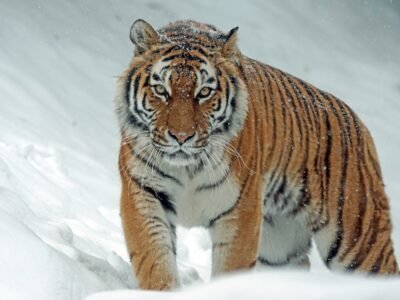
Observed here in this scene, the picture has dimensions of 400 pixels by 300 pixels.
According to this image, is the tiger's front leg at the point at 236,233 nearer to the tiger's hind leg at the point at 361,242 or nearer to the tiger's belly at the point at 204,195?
the tiger's belly at the point at 204,195

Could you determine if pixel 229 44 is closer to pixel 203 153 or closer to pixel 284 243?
pixel 203 153

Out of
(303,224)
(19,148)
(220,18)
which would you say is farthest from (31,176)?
(220,18)

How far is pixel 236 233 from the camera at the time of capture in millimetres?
4129

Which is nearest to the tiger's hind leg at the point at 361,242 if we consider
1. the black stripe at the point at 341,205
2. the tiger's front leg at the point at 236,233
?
the black stripe at the point at 341,205

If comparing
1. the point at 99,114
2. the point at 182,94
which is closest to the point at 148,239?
the point at 182,94

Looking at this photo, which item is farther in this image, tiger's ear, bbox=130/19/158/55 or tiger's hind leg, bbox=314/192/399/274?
tiger's hind leg, bbox=314/192/399/274

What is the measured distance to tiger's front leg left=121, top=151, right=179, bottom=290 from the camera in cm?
396

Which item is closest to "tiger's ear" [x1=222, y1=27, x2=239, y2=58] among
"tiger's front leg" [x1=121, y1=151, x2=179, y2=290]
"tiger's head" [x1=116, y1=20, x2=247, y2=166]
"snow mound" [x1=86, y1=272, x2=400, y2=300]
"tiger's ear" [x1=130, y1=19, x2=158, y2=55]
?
"tiger's head" [x1=116, y1=20, x2=247, y2=166]

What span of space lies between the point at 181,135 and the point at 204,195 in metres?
0.35

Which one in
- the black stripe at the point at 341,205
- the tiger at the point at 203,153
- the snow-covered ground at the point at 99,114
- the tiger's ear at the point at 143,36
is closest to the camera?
the snow-covered ground at the point at 99,114

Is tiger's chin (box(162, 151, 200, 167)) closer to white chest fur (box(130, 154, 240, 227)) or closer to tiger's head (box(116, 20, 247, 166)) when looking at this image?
tiger's head (box(116, 20, 247, 166))

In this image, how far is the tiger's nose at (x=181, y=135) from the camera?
387 cm

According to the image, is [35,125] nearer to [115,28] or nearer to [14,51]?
[14,51]

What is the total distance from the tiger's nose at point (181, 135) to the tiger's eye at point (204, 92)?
19 cm
